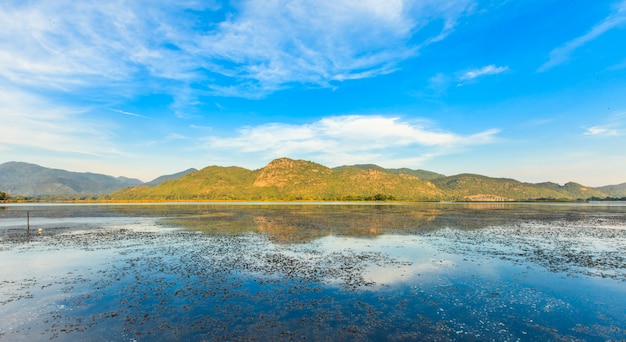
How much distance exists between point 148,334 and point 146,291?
674 cm

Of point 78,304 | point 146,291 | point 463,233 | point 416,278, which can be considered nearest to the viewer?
point 78,304

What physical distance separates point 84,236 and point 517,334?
160 ft

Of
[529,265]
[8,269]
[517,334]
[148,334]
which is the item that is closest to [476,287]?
[517,334]

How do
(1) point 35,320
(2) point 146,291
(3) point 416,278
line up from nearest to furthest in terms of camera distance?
1. (1) point 35,320
2. (2) point 146,291
3. (3) point 416,278

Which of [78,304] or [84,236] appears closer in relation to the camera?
[78,304]

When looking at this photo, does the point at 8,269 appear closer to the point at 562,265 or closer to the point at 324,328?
the point at 324,328

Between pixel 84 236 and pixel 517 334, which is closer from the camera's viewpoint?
pixel 517 334

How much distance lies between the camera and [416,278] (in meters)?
22.6

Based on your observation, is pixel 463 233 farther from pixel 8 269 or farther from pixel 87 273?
pixel 8 269

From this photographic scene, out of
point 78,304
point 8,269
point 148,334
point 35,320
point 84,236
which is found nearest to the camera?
point 148,334

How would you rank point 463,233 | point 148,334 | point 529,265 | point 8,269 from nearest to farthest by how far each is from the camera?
point 148,334 < point 8,269 < point 529,265 < point 463,233

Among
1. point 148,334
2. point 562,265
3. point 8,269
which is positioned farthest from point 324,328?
point 8,269

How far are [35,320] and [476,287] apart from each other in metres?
23.7

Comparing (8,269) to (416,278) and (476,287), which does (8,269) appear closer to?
(416,278)
